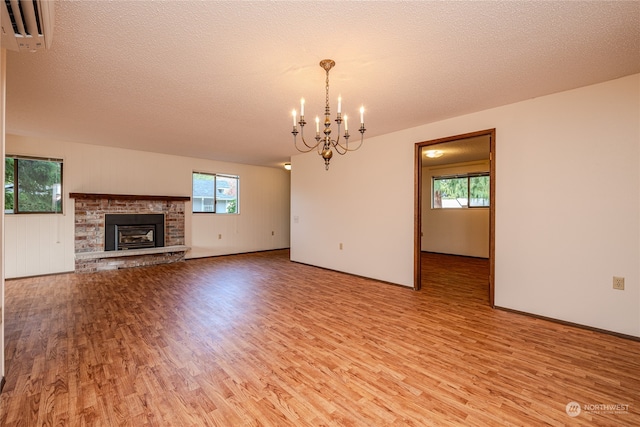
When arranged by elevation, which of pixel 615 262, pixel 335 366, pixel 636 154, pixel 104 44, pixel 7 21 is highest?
pixel 104 44

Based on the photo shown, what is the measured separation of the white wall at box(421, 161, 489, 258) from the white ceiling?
13.1 ft

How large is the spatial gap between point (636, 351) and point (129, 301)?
16.6 ft

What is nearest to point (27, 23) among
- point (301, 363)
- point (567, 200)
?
point (301, 363)

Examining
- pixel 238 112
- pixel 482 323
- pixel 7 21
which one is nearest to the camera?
pixel 7 21

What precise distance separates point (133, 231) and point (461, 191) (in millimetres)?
7543

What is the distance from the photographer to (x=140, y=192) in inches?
229

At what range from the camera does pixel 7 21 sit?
1461mm

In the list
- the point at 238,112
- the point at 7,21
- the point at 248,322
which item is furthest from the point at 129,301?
the point at 7,21

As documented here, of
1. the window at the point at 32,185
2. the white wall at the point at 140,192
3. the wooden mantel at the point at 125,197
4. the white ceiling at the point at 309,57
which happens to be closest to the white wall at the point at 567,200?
the white ceiling at the point at 309,57

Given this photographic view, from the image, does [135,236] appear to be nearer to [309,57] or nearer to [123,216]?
[123,216]

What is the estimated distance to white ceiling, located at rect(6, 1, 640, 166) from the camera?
5.50ft

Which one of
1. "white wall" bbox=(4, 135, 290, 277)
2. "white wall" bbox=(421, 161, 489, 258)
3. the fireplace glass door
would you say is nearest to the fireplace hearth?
the fireplace glass door

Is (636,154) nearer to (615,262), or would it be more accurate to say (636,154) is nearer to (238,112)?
(615,262)

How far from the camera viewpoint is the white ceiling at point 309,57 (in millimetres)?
1676
